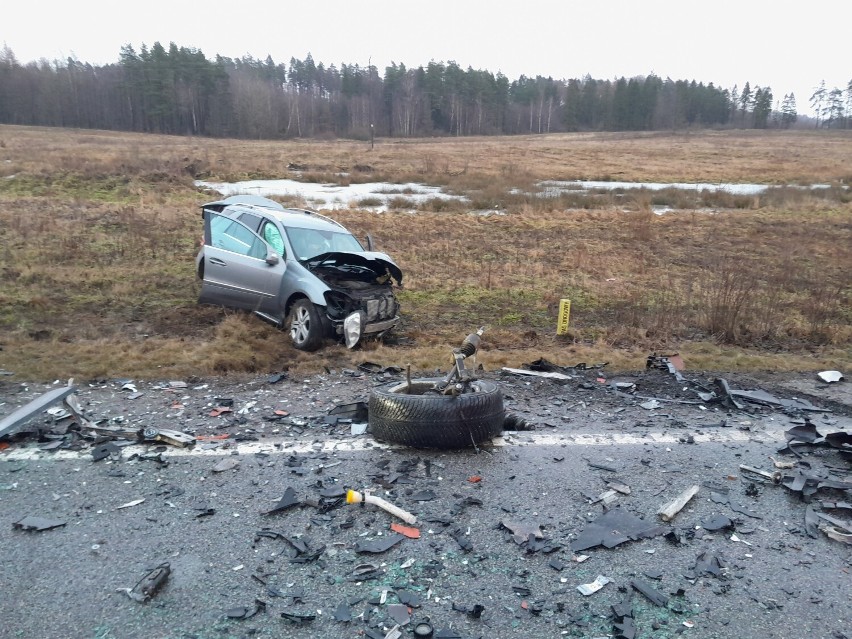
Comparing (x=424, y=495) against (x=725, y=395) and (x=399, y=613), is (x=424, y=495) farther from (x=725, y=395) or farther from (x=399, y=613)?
(x=725, y=395)

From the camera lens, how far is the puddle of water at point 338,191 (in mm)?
25266

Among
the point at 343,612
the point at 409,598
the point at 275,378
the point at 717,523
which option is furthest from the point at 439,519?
the point at 275,378

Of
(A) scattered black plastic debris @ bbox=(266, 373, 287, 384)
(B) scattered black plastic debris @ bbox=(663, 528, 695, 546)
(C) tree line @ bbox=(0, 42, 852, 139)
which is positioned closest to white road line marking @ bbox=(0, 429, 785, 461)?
(B) scattered black plastic debris @ bbox=(663, 528, 695, 546)

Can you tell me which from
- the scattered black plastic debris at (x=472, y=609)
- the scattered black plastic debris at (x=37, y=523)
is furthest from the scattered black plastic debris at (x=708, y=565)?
the scattered black plastic debris at (x=37, y=523)

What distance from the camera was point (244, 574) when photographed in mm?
3217

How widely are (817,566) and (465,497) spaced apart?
2073mm

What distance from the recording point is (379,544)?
3.51m

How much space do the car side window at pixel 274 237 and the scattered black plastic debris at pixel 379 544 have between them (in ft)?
18.2

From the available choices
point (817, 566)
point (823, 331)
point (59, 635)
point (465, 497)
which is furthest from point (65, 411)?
point (823, 331)

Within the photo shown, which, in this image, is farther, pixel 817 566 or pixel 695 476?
pixel 695 476

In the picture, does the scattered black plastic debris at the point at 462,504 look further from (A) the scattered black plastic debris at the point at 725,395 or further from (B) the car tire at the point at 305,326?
(B) the car tire at the point at 305,326

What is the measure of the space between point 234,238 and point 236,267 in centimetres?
52

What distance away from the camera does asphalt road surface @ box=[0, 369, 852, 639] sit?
2.95 meters

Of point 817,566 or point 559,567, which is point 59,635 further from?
point 817,566
